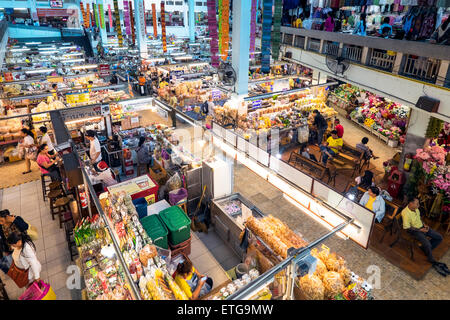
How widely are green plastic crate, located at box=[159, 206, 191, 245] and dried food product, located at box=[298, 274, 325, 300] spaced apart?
99.2 inches

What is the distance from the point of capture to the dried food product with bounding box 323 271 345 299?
4.54 metres

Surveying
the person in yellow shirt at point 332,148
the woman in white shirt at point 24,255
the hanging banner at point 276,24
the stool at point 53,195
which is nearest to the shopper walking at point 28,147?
the stool at point 53,195

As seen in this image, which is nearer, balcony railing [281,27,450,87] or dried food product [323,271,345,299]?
dried food product [323,271,345,299]

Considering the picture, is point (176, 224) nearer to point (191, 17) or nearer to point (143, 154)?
point (143, 154)

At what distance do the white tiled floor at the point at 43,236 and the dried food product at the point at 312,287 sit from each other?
450 centimetres

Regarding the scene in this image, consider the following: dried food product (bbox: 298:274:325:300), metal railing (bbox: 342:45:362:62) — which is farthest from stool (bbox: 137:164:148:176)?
metal railing (bbox: 342:45:362:62)

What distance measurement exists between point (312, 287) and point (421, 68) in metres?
8.95

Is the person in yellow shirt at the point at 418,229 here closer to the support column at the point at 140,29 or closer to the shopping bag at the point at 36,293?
the shopping bag at the point at 36,293

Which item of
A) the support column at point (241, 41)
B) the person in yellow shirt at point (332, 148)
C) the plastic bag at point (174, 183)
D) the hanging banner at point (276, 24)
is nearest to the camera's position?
the plastic bag at point (174, 183)

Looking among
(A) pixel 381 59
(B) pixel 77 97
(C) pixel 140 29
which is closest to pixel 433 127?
(A) pixel 381 59

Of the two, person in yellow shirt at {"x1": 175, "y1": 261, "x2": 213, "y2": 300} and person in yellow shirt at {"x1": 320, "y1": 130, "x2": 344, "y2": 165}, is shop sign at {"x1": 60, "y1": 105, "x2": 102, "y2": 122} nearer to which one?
person in yellow shirt at {"x1": 175, "y1": 261, "x2": 213, "y2": 300}

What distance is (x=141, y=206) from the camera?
6.11 metres

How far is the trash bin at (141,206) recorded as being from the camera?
6098mm

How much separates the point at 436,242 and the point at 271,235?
4.33 m
